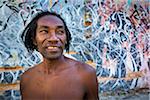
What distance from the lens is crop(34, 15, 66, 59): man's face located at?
7.34 ft

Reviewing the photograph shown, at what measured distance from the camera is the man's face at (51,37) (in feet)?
7.34

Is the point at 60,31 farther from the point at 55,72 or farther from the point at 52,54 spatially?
the point at 55,72

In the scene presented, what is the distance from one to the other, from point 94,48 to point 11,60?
1.67 metres

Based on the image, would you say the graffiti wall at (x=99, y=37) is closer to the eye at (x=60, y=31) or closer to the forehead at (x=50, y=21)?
the forehead at (x=50, y=21)

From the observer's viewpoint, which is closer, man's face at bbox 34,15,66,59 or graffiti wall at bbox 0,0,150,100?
man's face at bbox 34,15,66,59

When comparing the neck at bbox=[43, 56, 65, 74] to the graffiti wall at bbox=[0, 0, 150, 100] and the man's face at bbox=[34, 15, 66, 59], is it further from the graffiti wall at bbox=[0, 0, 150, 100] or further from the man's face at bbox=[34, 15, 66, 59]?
the graffiti wall at bbox=[0, 0, 150, 100]

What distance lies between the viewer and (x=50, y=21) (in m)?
2.29

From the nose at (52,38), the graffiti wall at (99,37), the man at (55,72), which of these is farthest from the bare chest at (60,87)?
the graffiti wall at (99,37)

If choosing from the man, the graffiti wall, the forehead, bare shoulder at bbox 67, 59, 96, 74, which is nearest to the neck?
the man

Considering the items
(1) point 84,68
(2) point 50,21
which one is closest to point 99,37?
(1) point 84,68

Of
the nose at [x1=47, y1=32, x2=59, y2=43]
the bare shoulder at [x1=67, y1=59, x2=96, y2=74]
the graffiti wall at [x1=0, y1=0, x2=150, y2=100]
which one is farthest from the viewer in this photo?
the graffiti wall at [x1=0, y1=0, x2=150, y2=100]

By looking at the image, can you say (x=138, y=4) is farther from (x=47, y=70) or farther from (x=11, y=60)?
(x=47, y=70)

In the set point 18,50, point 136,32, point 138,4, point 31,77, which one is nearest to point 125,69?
point 136,32

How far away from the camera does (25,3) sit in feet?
20.4
